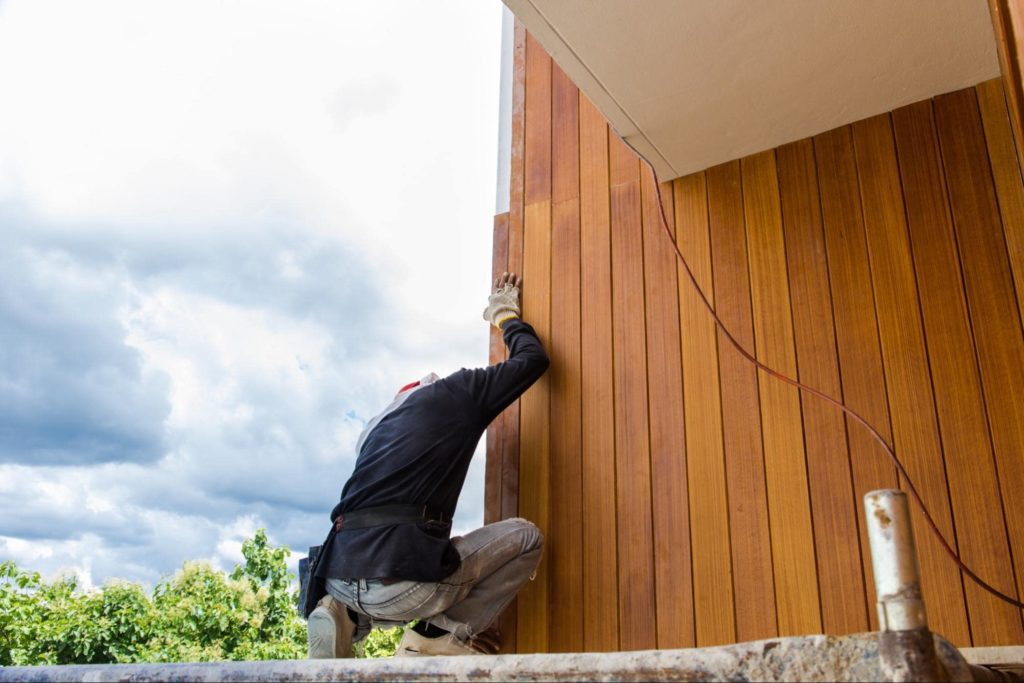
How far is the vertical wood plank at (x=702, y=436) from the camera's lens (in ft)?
7.79

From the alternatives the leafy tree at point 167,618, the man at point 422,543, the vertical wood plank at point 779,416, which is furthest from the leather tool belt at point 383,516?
the leafy tree at point 167,618

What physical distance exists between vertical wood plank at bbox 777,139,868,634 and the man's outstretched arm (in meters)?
0.86

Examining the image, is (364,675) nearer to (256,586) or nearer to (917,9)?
(917,9)

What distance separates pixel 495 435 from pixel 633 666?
7.13 ft

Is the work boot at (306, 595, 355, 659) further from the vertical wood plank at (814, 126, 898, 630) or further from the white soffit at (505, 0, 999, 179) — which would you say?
the white soffit at (505, 0, 999, 179)

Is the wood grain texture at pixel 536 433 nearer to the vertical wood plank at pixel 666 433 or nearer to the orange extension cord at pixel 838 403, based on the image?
the vertical wood plank at pixel 666 433

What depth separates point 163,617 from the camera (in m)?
9.71

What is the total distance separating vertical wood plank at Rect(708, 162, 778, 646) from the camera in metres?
2.32

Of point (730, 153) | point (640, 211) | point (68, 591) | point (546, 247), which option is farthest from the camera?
point (68, 591)

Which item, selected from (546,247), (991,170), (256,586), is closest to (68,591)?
Result: (256,586)

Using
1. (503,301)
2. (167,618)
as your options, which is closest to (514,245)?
(503,301)

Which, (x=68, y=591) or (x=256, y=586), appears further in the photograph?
(x=256, y=586)

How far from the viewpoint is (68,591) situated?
30.7 feet

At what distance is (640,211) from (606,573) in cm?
128
